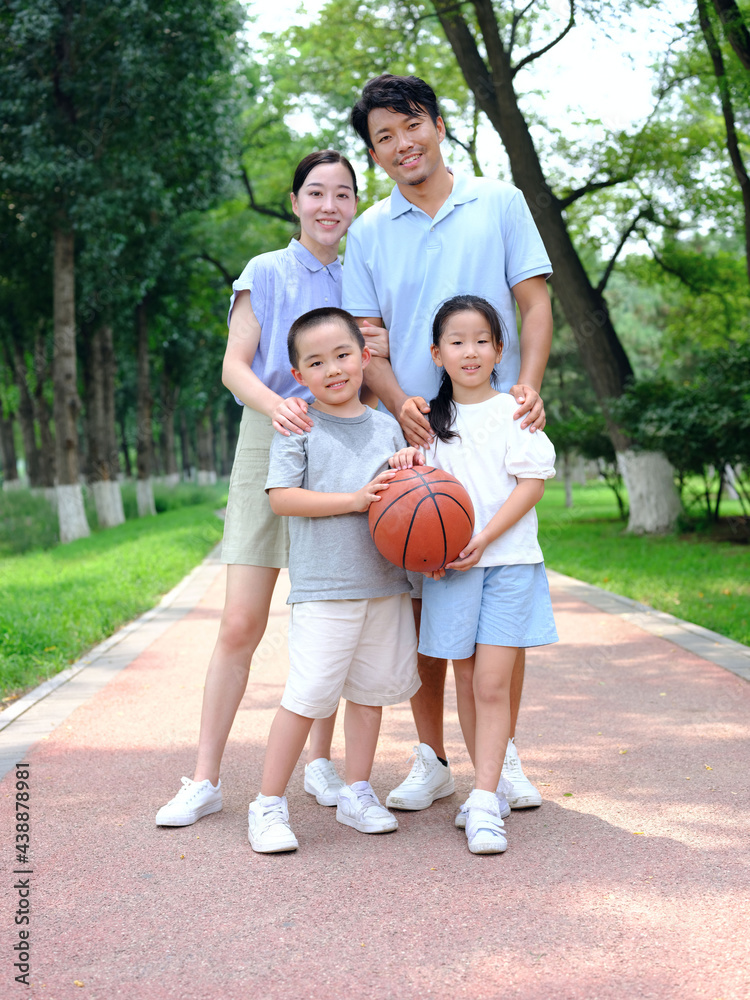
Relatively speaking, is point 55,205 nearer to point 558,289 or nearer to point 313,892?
point 558,289

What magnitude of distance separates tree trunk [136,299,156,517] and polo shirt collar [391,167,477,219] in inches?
875

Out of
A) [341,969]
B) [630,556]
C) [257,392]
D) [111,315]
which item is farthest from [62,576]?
→ [111,315]

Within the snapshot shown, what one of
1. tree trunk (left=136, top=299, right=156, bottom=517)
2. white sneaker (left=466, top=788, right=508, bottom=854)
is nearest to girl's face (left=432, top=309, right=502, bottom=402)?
white sneaker (left=466, top=788, right=508, bottom=854)

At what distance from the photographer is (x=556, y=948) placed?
2.61 m

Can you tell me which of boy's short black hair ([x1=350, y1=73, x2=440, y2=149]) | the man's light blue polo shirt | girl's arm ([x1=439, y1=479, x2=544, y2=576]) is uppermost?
boy's short black hair ([x1=350, y1=73, x2=440, y2=149])

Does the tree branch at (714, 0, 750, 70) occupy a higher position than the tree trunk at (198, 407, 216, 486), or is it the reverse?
the tree branch at (714, 0, 750, 70)

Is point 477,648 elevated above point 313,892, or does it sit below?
above

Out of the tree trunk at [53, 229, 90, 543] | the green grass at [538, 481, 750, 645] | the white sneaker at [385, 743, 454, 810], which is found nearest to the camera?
the white sneaker at [385, 743, 454, 810]

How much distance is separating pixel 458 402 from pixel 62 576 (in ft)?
28.1

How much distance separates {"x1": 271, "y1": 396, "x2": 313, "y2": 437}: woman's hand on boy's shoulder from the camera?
345 cm

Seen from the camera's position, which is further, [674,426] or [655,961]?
[674,426]

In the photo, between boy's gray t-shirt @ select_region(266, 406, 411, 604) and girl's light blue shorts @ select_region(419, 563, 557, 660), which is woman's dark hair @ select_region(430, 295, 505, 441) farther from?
girl's light blue shorts @ select_region(419, 563, 557, 660)

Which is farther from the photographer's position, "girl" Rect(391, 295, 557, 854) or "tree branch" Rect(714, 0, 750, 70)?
"tree branch" Rect(714, 0, 750, 70)

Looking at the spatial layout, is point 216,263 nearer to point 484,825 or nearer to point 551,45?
point 551,45
